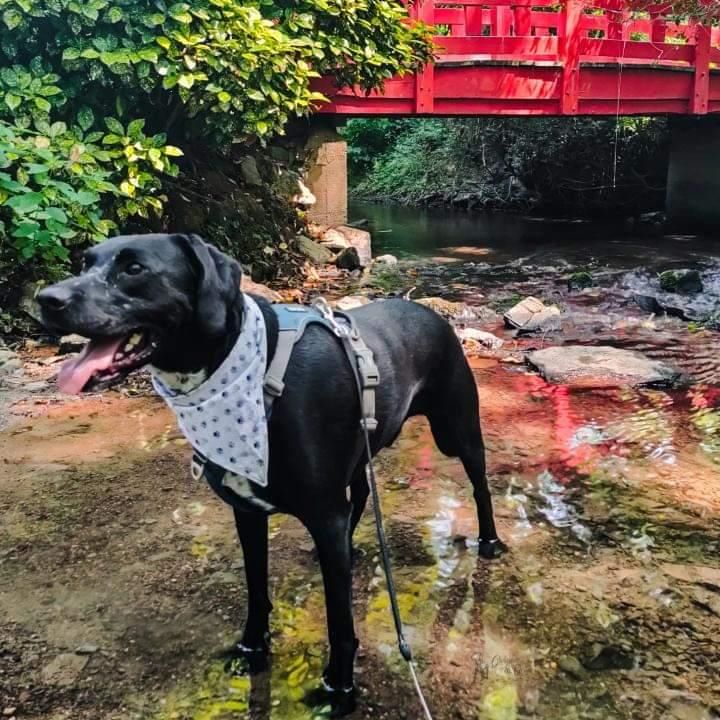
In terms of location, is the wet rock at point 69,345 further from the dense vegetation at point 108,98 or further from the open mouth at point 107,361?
the open mouth at point 107,361

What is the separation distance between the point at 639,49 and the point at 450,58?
3.62 metres

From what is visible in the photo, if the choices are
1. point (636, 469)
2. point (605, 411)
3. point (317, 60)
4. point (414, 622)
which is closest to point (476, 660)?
point (414, 622)

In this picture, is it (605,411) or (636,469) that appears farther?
(605,411)

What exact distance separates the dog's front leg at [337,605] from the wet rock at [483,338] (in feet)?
15.6

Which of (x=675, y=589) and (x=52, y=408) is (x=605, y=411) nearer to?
(x=675, y=589)

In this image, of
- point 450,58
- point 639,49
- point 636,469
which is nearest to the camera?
point 636,469

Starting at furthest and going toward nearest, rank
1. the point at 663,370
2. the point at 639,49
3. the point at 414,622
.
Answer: the point at 639,49
the point at 663,370
the point at 414,622

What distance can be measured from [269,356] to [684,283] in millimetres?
8434

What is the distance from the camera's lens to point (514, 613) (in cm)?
294

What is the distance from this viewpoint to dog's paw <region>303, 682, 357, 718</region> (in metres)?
2.45

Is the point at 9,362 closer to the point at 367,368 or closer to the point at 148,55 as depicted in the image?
the point at 148,55

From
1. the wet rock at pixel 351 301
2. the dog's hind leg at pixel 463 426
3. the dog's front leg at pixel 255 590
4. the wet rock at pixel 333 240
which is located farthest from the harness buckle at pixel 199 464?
the wet rock at pixel 333 240

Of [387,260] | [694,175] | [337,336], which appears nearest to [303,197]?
[387,260]

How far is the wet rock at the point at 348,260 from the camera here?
34.7 feet
